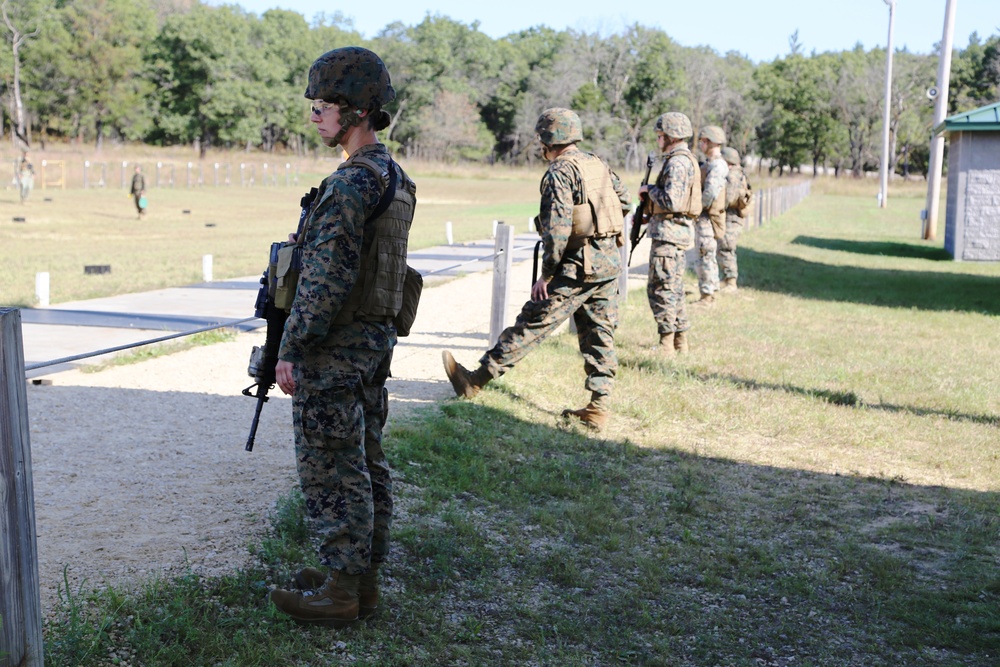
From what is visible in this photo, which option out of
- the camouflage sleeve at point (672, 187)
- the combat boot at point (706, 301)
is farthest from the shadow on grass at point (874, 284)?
the camouflage sleeve at point (672, 187)

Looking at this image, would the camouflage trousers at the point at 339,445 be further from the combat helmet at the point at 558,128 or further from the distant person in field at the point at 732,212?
the distant person in field at the point at 732,212

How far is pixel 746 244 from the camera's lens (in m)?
24.1

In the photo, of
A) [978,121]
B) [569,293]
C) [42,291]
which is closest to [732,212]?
[978,121]

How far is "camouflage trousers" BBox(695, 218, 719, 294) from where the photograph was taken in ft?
42.2

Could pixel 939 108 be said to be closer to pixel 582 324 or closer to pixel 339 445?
pixel 582 324

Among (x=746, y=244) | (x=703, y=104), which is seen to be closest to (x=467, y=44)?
(x=703, y=104)

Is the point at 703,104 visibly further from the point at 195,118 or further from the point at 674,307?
the point at 674,307

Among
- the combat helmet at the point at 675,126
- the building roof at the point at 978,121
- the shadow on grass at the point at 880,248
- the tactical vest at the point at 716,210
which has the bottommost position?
the shadow on grass at the point at 880,248

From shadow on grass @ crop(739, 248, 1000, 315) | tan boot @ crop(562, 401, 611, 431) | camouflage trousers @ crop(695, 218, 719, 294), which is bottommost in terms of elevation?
tan boot @ crop(562, 401, 611, 431)

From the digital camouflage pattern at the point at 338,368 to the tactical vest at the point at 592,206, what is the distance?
3.14 metres

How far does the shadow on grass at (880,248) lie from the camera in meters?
23.4

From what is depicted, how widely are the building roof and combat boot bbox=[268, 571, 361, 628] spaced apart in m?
19.0

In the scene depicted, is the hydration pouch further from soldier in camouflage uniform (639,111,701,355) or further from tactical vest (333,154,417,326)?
soldier in camouflage uniform (639,111,701,355)

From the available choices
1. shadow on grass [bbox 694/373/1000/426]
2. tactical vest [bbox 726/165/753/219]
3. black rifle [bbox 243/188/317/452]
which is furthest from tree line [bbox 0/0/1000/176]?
black rifle [bbox 243/188/317/452]
